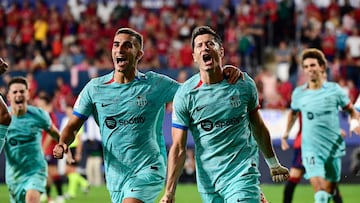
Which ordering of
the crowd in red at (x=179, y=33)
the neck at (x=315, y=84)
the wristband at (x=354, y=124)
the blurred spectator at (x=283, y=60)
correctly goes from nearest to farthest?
the wristband at (x=354, y=124)
the neck at (x=315, y=84)
the blurred spectator at (x=283, y=60)
the crowd in red at (x=179, y=33)

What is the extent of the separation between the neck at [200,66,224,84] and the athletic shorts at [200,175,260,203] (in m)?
0.92

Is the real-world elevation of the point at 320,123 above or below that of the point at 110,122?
below

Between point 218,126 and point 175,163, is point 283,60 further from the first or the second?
point 175,163

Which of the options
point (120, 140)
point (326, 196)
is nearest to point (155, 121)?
point (120, 140)

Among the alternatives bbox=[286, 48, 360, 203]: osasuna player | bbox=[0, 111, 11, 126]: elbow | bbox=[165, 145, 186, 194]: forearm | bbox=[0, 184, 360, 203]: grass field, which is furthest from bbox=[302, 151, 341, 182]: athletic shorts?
bbox=[0, 111, 11, 126]: elbow

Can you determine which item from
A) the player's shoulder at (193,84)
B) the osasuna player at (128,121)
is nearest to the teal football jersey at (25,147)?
the osasuna player at (128,121)

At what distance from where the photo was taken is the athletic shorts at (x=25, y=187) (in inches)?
469

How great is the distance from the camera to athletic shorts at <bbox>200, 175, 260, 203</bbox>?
8055mm

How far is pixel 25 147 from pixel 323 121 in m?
4.13

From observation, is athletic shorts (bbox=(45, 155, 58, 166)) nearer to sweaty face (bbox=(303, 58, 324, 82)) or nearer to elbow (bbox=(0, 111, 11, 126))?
sweaty face (bbox=(303, 58, 324, 82))

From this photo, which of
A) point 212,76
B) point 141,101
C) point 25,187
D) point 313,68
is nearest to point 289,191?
point 313,68

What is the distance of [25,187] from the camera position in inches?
470

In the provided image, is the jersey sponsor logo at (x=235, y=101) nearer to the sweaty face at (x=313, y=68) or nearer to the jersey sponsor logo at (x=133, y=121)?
the jersey sponsor logo at (x=133, y=121)

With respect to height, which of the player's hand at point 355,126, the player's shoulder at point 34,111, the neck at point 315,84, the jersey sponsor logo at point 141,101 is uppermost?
the jersey sponsor logo at point 141,101
